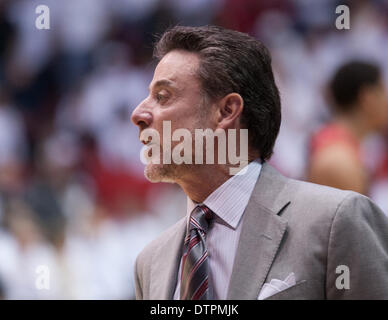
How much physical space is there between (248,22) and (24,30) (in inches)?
60.5

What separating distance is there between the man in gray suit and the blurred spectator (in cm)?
50

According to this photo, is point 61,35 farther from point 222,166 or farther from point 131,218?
point 222,166

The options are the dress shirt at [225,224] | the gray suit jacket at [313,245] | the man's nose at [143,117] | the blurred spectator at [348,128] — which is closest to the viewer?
the gray suit jacket at [313,245]

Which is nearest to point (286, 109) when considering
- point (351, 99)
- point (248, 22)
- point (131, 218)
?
point (248, 22)

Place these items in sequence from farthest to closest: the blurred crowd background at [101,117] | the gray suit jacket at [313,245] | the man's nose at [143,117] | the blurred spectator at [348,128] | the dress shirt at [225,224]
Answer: the blurred crowd background at [101,117] < the blurred spectator at [348,128] < the man's nose at [143,117] < the dress shirt at [225,224] < the gray suit jacket at [313,245]

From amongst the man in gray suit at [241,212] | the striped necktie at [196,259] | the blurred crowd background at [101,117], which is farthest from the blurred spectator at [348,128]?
the blurred crowd background at [101,117]

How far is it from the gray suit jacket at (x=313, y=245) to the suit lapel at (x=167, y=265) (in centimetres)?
3

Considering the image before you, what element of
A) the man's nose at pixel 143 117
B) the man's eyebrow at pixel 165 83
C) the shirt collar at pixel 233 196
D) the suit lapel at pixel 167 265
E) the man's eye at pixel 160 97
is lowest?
the suit lapel at pixel 167 265

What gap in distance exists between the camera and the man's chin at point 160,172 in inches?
64.9

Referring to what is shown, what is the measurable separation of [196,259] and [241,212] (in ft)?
0.59

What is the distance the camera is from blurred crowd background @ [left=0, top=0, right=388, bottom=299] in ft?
12.0

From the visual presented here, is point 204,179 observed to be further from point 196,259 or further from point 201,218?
point 196,259

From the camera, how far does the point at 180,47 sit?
5.88 ft

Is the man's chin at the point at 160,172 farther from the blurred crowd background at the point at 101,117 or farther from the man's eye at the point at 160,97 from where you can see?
the blurred crowd background at the point at 101,117
